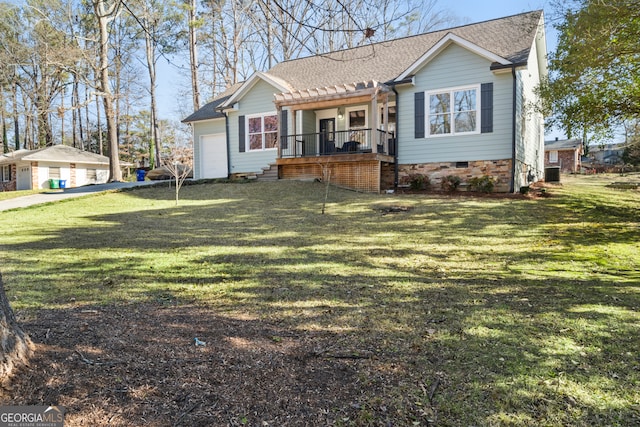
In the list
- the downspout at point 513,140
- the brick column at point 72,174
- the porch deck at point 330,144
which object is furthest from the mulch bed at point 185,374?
the brick column at point 72,174

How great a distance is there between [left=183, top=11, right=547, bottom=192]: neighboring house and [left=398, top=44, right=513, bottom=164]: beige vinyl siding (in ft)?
0.10

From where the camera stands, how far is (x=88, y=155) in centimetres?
2817

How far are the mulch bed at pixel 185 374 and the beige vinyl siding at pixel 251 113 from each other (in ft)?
43.5

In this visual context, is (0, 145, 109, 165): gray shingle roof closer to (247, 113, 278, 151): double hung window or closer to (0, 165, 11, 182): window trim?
(0, 165, 11, 182): window trim

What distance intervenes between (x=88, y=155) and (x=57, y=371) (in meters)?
30.4

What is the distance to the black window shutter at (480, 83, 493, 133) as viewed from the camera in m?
12.0

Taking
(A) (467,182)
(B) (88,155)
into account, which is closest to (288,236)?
(A) (467,182)

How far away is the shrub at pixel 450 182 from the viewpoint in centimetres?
1241

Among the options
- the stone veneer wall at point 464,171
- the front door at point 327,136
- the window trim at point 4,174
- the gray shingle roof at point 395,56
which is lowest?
the stone veneer wall at point 464,171

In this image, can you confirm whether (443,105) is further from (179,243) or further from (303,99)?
(179,243)

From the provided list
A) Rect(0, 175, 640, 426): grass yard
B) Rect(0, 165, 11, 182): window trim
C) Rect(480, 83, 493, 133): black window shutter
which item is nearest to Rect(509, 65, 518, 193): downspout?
Rect(480, 83, 493, 133): black window shutter

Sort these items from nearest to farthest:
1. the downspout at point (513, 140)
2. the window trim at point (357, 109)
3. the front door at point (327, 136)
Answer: the downspout at point (513, 140), the front door at point (327, 136), the window trim at point (357, 109)

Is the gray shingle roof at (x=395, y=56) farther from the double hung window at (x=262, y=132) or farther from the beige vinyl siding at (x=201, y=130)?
the double hung window at (x=262, y=132)

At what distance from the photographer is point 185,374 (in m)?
2.44
